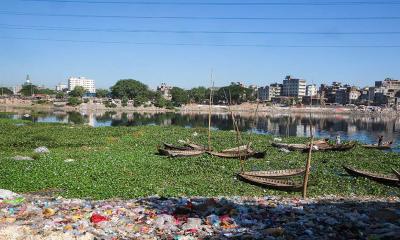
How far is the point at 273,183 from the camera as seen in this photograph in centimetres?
1755

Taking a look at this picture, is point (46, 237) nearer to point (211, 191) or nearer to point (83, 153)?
point (211, 191)

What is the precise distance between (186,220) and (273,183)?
748cm

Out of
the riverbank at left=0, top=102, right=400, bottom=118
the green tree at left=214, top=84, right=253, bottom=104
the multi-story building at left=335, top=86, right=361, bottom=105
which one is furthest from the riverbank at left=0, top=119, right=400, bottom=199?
the multi-story building at left=335, top=86, right=361, bottom=105

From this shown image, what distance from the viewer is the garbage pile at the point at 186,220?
976cm

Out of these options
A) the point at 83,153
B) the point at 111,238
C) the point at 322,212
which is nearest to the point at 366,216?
the point at 322,212

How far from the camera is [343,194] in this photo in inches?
700

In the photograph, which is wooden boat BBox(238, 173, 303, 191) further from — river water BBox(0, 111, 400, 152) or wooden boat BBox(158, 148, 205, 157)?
river water BBox(0, 111, 400, 152)

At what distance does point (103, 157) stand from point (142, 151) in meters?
4.71

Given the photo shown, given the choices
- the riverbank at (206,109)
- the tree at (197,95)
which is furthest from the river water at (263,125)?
the tree at (197,95)

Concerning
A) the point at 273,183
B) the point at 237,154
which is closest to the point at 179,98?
the point at 237,154

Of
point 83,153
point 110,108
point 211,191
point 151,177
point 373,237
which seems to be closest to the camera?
point 373,237

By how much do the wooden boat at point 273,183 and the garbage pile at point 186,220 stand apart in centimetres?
318

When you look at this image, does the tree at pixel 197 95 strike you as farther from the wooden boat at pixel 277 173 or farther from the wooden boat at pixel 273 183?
the wooden boat at pixel 273 183

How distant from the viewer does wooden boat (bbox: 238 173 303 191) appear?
17.0m
